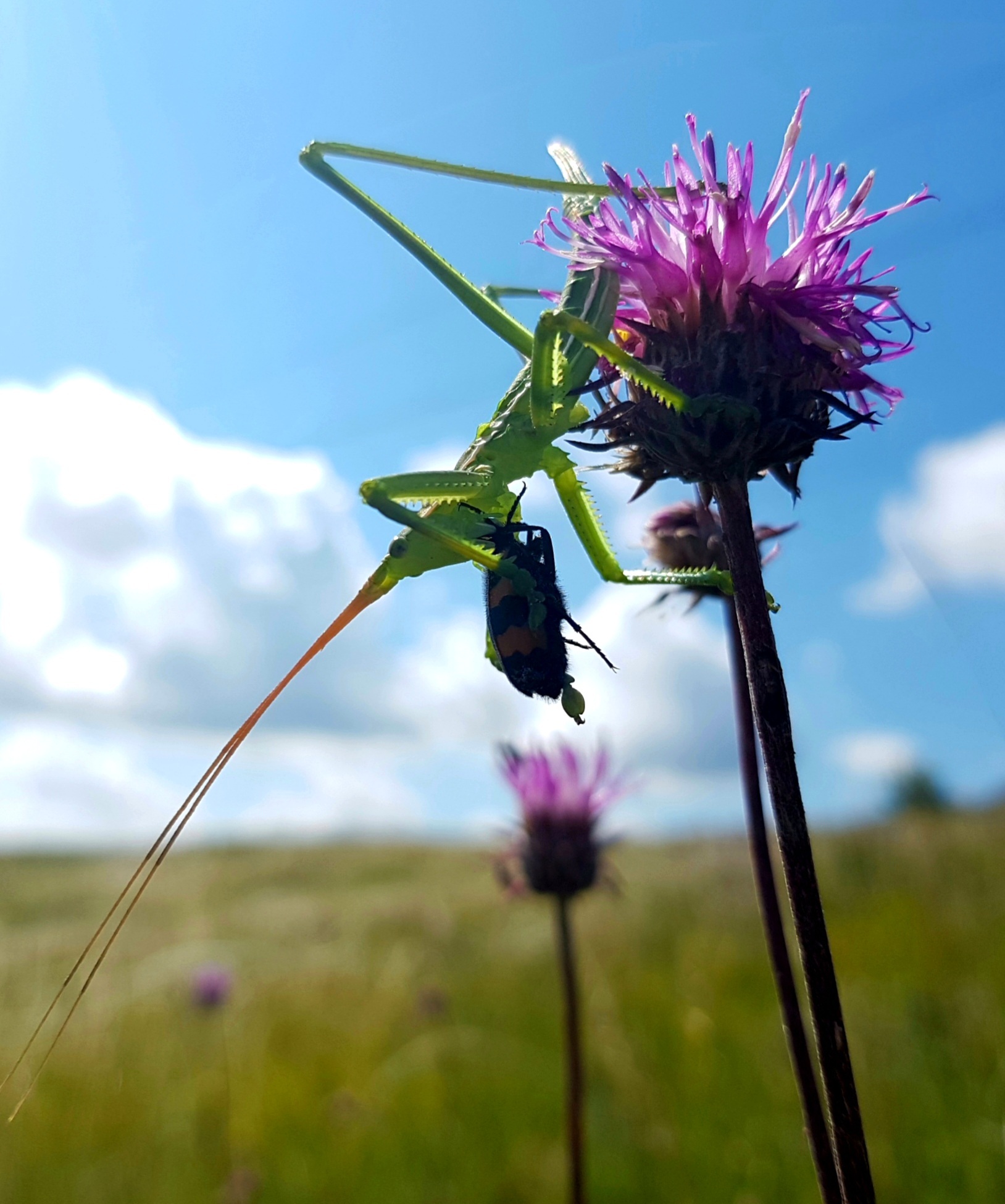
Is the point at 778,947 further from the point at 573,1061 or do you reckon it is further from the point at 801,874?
the point at 573,1061

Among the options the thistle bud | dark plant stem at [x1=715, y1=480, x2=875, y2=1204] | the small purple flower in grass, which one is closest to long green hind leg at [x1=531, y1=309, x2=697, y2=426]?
dark plant stem at [x1=715, y1=480, x2=875, y2=1204]

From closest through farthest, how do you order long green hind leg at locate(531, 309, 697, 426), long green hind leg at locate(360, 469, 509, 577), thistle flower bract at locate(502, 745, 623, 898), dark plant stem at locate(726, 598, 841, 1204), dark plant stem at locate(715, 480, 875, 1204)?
dark plant stem at locate(715, 480, 875, 1204)
dark plant stem at locate(726, 598, 841, 1204)
long green hind leg at locate(531, 309, 697, 426)
long green hind leg at locate(360, 469, 509, 577)
thistle flower bract at locate(502, 745, 623, 898)

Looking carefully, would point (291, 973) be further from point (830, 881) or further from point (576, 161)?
point (576, 161)

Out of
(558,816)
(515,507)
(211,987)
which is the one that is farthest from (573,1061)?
(211,987)

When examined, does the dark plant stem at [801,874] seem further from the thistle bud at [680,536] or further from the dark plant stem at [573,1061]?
the dark plant stem at [573,1061]

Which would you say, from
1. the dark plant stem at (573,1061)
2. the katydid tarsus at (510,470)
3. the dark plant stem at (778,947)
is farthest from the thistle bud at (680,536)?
the dark plant stem at (573,1061)

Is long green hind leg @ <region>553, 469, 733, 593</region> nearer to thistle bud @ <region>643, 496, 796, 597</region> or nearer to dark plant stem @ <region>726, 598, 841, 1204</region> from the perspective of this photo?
dark plant stem @ <region>726, 598, 841, 1204</region>

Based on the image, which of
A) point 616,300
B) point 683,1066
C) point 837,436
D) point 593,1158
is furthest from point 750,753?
point 683,1066
